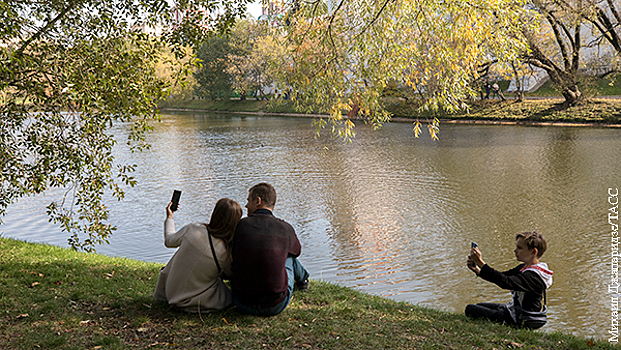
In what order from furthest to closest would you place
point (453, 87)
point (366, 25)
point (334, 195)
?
point (334, 195) → point (366, 25) → point (453, 87)

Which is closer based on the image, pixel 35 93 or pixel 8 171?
pixel 35 93

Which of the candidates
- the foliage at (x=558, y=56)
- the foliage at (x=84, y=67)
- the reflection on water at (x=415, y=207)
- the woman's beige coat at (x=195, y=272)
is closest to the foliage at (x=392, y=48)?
the foliage at (x=84, y=67)

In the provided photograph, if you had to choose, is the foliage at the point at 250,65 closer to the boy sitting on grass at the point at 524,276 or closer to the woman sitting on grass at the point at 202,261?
the woman sitting on grass at the point at 202,261

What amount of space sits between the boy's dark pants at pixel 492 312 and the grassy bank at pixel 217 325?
0.35ft

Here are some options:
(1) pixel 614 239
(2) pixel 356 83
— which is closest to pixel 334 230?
(2) pixel 356 83

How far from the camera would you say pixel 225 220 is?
4391 millimetres

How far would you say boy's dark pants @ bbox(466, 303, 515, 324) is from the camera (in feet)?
15.5

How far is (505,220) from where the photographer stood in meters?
10.7

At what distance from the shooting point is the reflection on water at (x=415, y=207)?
7.63 meters

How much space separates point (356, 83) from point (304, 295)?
3.41 m

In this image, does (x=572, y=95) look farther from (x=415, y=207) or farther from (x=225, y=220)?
(x=225, y=220)

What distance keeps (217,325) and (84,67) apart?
3365mm

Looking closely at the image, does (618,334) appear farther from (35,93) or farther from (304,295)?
(35,93)

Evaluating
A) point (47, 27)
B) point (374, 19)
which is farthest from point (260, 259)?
point (374, 19)
